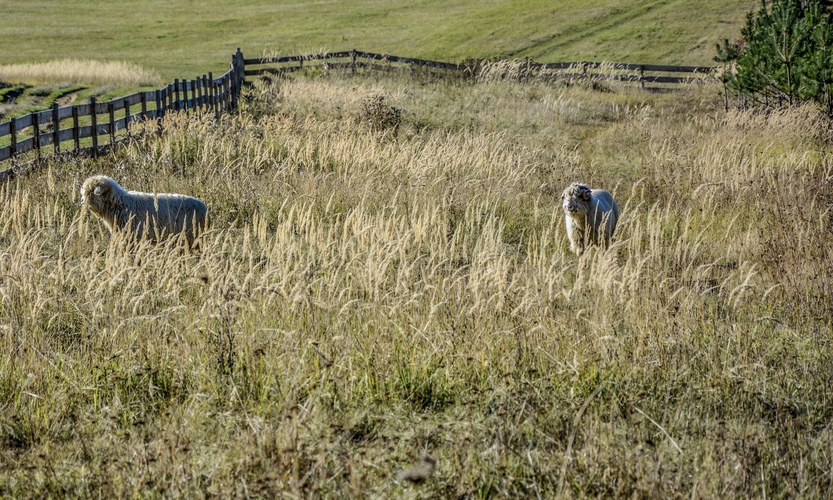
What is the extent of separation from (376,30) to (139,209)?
41142mm

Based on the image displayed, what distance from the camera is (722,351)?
14.3 ft

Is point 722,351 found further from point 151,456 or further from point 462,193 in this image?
point 462,193

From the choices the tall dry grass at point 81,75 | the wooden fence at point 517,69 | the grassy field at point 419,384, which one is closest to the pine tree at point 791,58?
the grassy field at point 419,384

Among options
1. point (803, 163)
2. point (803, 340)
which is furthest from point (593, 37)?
point (803, 340)

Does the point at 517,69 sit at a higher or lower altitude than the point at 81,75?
higher

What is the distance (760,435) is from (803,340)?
1.52 m

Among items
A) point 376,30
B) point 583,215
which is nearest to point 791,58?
point 583,215

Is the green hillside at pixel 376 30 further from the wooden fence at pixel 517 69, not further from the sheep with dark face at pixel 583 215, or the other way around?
the sheep with dark face at pixel 583 215

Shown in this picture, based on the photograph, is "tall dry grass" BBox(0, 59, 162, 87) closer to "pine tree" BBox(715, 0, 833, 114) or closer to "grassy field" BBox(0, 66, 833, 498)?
"pine tree" BBox(715, 0, 833, 114)

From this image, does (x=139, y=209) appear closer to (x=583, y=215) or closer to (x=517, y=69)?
(x=583, y=215)

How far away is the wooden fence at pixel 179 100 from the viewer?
11.4 m

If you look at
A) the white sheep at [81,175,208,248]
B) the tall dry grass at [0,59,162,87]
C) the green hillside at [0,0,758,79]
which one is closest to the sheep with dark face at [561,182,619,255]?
the white sheep at [81,175,208,248]

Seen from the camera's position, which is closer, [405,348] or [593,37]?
[405,348]

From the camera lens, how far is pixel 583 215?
24.1 ft
